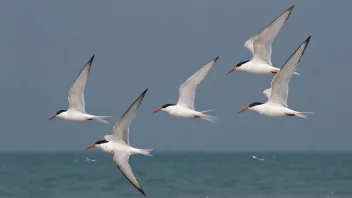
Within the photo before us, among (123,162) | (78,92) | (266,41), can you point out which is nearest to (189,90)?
(266,41)

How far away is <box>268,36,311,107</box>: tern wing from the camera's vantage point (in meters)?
17.2

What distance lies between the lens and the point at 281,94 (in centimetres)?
1800

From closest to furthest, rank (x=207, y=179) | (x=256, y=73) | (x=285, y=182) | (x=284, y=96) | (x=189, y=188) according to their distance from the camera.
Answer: (x=284, y=96) < (x=256, y=73) < (x=189, y=188) < (x=285, y=182) < (x=207, y=179)

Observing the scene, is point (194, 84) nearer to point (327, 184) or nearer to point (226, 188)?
point (226, 188)

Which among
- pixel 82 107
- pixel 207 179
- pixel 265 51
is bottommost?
pixel 207 179

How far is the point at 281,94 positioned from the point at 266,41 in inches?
61.6

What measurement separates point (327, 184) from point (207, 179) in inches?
258

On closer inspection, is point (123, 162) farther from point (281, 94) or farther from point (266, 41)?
point (266, 41)

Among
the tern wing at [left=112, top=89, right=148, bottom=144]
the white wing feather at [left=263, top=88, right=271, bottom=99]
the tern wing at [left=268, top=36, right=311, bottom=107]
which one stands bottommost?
the tern wing at [left=112, top=89, right=148, bottom=144]

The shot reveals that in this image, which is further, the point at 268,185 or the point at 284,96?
the point at 268,185

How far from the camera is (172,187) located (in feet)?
129

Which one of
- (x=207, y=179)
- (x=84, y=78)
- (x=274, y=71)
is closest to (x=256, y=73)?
(x=274, y=71)

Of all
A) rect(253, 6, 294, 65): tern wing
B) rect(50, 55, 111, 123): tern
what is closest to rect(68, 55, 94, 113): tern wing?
rect(50, 55, 111, 123): tern

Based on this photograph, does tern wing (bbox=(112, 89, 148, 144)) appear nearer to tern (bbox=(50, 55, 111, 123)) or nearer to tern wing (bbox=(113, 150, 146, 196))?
tern wing (bbox=(113, 150, 146, 196))
